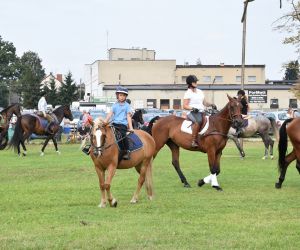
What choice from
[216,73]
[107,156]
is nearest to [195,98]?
[107,156]

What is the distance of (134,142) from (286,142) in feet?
15.1

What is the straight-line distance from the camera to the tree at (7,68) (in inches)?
4823

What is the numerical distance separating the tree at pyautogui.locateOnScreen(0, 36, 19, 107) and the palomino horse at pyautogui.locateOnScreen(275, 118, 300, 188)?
359 feet

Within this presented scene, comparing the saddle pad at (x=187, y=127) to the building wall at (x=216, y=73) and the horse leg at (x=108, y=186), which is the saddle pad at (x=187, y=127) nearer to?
the horse leg at (x=108, y=186)

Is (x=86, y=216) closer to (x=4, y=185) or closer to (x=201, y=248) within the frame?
(x=201, y=248)

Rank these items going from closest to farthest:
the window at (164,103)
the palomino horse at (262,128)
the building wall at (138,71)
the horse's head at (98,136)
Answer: the horse's head at (98,136), the palomino horse at (262,128), the window at (164,103), the building wall at (138,71)

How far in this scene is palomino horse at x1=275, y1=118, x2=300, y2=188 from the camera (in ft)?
51.1

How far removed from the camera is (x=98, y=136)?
40.9ft

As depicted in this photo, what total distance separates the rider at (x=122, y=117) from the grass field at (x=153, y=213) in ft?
3.84

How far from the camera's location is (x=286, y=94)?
85125mm

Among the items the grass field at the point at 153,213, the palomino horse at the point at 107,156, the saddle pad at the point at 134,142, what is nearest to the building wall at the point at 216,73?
the grass field at the point at 153,213

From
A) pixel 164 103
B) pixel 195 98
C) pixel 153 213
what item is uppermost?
pixel 195 98

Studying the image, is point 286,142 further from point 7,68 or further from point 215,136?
point 7,68

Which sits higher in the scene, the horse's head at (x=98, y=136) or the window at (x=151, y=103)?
the horse's head at (x=98, y=136)
